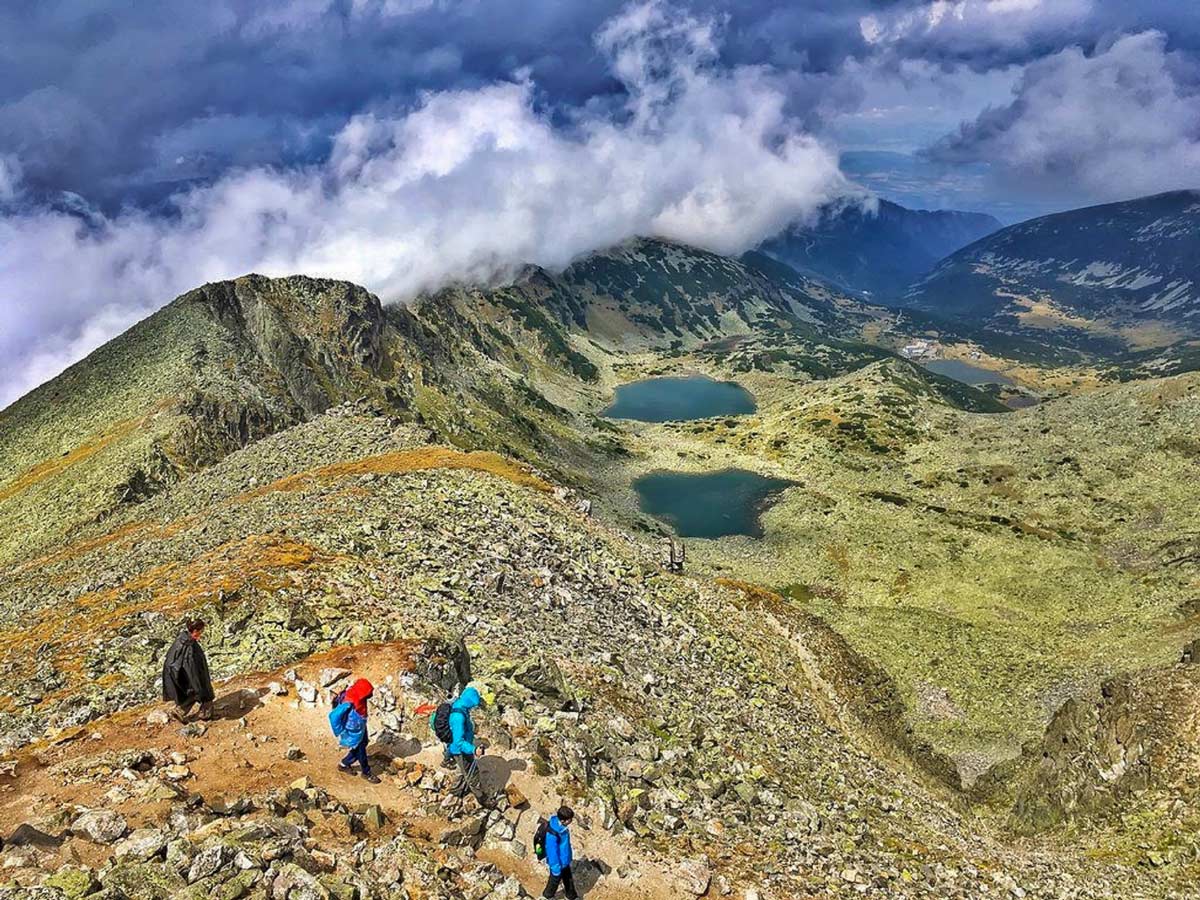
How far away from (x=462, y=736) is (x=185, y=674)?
9744mm

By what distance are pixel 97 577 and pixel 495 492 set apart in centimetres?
2781

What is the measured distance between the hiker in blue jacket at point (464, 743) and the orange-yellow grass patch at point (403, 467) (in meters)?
38.5

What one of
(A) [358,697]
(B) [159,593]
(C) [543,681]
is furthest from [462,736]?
(B) [159,593]

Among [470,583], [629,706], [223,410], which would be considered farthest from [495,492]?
[223,410]

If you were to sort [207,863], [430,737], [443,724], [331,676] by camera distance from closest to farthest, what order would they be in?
[207,863], [443,724], [430,737], [331,676]

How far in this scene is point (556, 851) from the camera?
60.7 ft

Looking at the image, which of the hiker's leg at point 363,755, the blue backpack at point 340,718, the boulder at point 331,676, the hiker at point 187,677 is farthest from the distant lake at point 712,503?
the blue backpack at point 340,718

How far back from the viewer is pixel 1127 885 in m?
31.9

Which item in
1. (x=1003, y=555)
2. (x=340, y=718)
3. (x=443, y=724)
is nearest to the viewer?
(x=340, y=718)

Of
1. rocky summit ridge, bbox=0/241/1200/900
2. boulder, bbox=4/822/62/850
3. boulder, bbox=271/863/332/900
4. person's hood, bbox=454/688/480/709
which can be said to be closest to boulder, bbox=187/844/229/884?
rocky summit ridge, bbox=0/241/1200/900

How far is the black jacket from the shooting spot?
890 inches

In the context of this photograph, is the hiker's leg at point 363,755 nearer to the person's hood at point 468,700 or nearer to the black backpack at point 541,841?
the person's hood at point 468,700

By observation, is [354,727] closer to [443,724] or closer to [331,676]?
[443,724]

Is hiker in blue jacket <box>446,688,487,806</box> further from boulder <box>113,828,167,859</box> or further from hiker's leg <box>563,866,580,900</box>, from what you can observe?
boulder <box>113,828,167,859</box>
